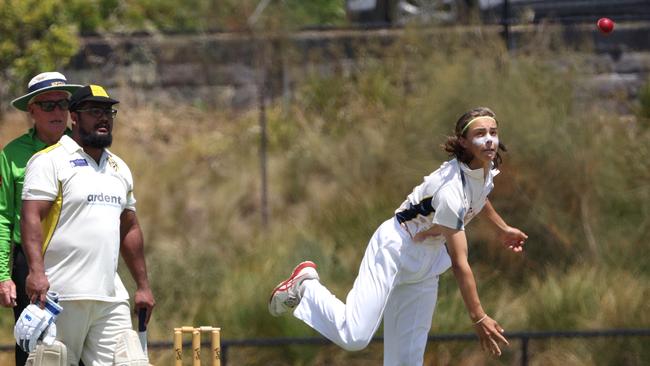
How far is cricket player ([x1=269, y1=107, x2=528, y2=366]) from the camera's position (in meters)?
6.80

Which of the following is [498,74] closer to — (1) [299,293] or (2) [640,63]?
(2) [640,63]

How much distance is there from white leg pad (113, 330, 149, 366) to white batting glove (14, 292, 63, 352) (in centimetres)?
37

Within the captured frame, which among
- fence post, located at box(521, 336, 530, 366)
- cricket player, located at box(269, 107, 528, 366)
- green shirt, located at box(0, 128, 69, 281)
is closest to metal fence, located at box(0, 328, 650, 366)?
fence post, located at box(521, 336, 530, 366)

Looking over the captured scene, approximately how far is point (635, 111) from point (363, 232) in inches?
128

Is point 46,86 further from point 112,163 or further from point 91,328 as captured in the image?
point 91,328

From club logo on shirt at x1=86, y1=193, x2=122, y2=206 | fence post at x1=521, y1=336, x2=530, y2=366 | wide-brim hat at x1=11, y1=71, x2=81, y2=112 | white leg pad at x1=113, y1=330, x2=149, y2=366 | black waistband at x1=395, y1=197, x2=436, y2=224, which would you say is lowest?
fence post at x1=521, y1=336, x2=530, y2=366

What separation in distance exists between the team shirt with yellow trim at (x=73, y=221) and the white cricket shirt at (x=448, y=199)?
5.30 ft

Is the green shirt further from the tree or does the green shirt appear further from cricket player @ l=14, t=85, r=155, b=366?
the tree

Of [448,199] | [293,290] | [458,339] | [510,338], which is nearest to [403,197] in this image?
[458,339]

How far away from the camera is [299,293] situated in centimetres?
750

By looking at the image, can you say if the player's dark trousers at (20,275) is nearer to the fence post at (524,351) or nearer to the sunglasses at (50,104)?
the sunglasses at (50,104)

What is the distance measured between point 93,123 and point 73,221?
0.52m

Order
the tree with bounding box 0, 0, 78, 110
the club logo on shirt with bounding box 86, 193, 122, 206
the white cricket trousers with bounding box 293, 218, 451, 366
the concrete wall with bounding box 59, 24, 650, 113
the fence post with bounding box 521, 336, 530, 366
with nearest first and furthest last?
the club logo on shirt with bounding box 86, 193, 122, 206, the white cricket trousers with bounding box 293, 218, 451, 366, the fence post with bounding box 521, 336, 530, 366, the tree with bounding box 0, 0, 78, 110, the concrete wall with bounding box 59, 24, 650, 113

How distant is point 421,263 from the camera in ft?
23.3
